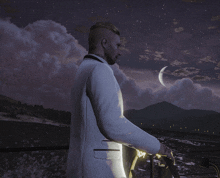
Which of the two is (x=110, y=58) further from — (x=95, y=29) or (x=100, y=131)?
(x=100, y=131)

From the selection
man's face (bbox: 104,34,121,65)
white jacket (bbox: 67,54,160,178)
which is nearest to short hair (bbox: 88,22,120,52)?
man's face (bbox: 104,34,121,65)

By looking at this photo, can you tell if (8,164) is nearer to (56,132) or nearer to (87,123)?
(56,132)

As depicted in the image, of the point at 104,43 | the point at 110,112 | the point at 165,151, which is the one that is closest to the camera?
the point at 110,112

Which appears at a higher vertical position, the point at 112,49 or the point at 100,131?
the point at 112,49

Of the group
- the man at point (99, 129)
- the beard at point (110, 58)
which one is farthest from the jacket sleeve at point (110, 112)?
the beard at point (110, 58)

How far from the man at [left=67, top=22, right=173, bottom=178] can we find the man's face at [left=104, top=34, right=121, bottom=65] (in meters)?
0.10

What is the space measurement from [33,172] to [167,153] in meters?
162

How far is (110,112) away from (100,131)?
12cm

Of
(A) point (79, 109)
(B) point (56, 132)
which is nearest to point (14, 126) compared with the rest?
(B) point (56, 132)

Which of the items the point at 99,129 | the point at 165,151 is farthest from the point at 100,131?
the point at 165,151

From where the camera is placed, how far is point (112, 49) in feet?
3.55

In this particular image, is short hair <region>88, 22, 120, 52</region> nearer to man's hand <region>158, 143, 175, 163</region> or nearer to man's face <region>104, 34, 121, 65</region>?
man's face <region>104, 34, 121, 65</region>

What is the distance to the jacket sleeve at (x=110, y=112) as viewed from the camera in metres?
0.82

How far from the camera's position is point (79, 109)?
0.95 metres
